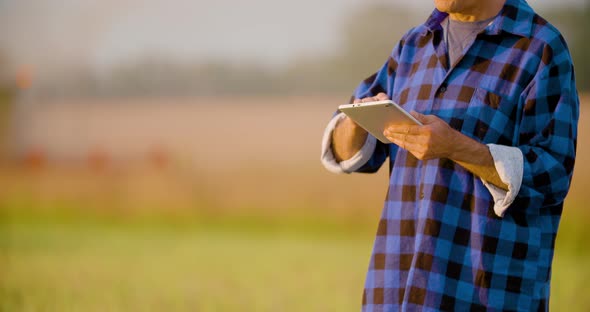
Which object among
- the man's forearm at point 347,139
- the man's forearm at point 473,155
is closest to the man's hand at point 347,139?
the man's forearm at point 347,139

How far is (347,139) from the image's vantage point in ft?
4.80

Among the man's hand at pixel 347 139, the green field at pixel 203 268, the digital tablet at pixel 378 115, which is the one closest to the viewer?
the digital tablet at pixel 378 115

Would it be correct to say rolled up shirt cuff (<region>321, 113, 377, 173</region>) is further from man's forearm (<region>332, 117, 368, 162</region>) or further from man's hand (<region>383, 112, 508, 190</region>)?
man's hand (<region>383, 112, 508, 190</region>)

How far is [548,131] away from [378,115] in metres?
0.29

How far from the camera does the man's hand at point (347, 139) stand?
1.44 meters

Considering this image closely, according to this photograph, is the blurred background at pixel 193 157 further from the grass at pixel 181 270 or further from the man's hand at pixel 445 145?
the man's hand at pixel 445 145

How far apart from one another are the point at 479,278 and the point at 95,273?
2.02 metres

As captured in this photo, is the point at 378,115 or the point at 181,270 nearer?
the point at 378,115

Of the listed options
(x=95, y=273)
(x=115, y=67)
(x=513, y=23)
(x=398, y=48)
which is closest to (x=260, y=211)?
(x=95, y=273)

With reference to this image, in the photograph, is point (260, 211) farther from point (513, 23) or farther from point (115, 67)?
point (513, 23)

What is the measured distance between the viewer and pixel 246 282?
284 cm

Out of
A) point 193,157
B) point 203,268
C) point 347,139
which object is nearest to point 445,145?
point 347,139

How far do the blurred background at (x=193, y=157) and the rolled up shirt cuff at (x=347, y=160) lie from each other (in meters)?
1.36

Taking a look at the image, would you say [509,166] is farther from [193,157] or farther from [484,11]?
[193,157]
